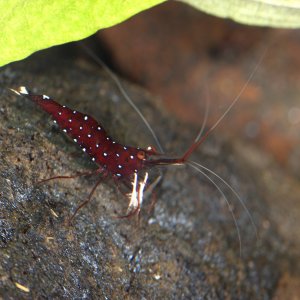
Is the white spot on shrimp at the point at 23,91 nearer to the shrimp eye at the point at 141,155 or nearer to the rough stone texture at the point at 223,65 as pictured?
the shrimp eye at the point at 141,155

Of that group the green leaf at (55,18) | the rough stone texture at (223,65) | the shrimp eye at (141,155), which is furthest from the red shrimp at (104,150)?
the rough stone texture at (223,65)

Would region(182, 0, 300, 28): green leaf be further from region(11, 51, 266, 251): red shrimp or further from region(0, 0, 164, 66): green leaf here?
region(11, 51, 266, 251): red shrimp

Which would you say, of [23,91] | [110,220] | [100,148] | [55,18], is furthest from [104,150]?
[55,18]

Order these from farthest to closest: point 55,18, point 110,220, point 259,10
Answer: point 259,10
point 110,220
point 55,18

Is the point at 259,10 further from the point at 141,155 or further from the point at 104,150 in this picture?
the point at 104,150

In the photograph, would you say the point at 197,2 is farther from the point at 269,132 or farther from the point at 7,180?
the point at 269,132
